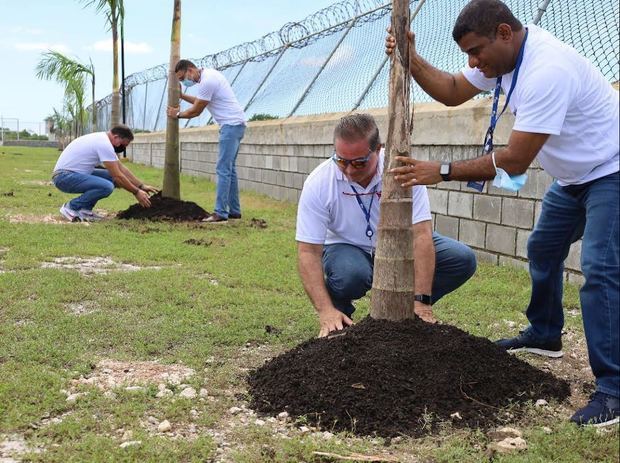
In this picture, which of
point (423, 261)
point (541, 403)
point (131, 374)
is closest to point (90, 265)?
point (131, 374)

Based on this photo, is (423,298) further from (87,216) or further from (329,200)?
(87,216)

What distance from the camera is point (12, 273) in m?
6.29

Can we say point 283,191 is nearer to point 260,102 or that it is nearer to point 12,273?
point 260,102

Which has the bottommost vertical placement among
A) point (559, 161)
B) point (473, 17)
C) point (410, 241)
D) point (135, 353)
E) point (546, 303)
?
point (135, 353)

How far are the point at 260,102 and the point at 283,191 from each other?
13.2ft

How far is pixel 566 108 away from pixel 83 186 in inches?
327

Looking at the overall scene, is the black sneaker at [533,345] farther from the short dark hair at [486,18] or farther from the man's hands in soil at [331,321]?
the short dark hair at [486,18]

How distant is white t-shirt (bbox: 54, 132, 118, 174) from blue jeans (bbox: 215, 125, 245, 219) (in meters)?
1.53

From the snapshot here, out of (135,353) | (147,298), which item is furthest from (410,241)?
(147,298)

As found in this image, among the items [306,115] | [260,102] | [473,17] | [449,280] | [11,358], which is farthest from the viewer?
[260,102]

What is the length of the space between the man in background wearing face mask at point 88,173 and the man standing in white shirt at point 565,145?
24.1ft

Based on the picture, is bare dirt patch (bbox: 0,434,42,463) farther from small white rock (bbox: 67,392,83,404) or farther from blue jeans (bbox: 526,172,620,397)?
blue jeans (bbox: 526,172,620,397)

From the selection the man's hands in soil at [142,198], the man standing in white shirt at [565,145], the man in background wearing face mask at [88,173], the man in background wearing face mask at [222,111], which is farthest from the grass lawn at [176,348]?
the man in background wearing face mask at [222,111]

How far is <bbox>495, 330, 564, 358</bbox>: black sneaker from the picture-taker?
434 cm
